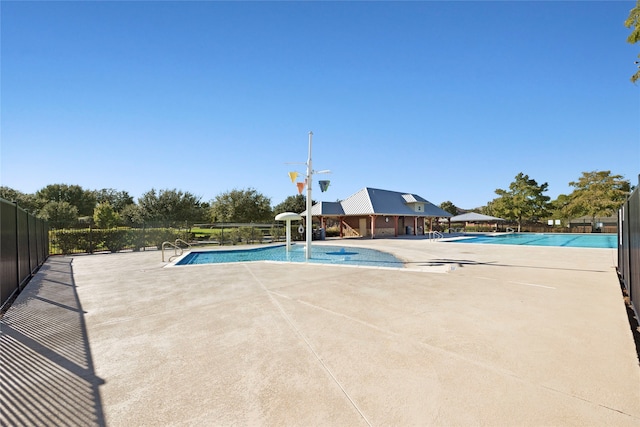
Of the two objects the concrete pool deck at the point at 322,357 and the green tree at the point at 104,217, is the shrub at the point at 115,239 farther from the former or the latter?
the green tree at the point at 104,217

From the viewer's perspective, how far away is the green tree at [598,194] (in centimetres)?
3841

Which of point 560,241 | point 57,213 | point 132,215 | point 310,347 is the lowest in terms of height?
point 560,241

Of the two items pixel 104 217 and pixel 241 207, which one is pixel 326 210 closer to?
pixel 241 207

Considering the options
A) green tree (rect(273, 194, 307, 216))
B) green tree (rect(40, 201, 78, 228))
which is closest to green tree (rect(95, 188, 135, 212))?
green tree (rect(40, 201, 78, 228))

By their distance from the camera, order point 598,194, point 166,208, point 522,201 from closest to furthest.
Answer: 1. point 166,208
2. point 598,194
3. point 522,201

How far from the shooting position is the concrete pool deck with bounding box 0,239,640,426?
249 centimetres

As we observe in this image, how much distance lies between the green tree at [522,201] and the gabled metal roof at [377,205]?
14.2m

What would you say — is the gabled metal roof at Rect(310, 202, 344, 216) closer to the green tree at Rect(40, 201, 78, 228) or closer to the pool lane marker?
the pool lane marker

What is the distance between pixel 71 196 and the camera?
53938 millimetres

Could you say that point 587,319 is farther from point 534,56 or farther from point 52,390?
point 534,56

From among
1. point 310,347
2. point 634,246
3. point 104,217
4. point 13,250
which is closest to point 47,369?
point 310,347

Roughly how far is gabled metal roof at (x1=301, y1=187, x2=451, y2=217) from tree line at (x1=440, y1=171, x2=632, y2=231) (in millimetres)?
14868

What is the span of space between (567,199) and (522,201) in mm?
12431

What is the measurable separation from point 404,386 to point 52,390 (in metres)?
3.33
